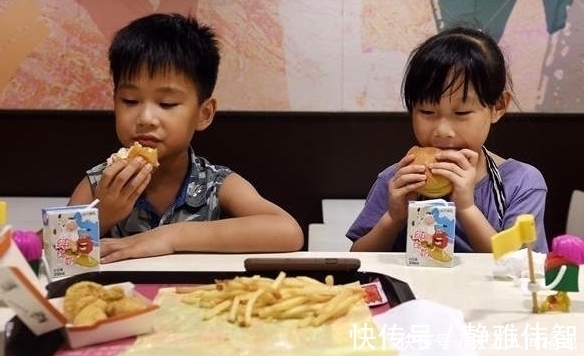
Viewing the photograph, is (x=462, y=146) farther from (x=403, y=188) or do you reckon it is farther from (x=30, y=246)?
(x=30, y=246)

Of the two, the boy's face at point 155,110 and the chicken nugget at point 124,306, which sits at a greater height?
the boy's face at point 155,110

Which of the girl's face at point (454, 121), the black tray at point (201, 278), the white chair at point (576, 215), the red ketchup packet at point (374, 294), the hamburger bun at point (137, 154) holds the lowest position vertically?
the white chair at point (576, 215)

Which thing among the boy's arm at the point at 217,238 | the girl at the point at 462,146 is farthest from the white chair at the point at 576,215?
the boy's arm at the point at 217,238

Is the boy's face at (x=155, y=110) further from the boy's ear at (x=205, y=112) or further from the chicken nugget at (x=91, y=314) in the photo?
the chicken nugget at (x=91, y=314)

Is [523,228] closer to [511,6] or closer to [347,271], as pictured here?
[347,271]

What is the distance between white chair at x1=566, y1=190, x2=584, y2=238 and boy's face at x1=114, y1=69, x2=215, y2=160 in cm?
199

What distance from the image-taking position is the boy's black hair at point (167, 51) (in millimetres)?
1964

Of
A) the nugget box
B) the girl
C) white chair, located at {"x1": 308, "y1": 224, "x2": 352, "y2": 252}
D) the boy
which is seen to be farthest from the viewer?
white chair, located at {"x1": 308, "y1": 224, "x2": 352, "y2": 252}

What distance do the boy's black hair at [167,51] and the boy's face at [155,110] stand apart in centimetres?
3

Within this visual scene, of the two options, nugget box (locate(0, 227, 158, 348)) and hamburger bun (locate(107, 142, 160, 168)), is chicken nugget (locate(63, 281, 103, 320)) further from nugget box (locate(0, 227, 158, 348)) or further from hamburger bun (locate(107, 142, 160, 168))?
hamburger bun (locate(107, 142, 160, 168))

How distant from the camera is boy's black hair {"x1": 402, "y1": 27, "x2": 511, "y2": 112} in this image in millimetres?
1882

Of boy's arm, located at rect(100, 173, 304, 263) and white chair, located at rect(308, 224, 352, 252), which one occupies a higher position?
boy's arm, located at rect(100, 173, 304, 263)

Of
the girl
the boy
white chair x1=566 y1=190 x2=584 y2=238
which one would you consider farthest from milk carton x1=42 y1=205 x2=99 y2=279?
white chair x1=566 y1=190 x2=584 y2=238

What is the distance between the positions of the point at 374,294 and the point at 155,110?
89 centimetres
